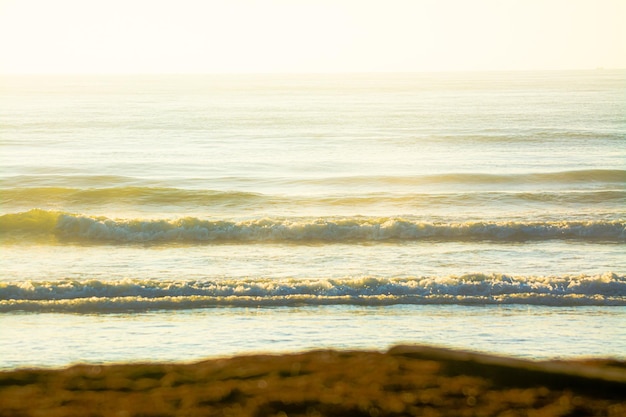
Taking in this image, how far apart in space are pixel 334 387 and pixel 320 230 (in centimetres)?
1413

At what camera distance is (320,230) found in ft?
68.8

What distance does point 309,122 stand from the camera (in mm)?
61938

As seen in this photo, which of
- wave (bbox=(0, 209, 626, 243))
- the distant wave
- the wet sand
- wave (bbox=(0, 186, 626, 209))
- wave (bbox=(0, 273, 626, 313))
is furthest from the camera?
the distant wave

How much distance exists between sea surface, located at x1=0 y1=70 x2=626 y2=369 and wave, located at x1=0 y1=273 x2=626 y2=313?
40mm

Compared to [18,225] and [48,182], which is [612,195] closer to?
[18,225]

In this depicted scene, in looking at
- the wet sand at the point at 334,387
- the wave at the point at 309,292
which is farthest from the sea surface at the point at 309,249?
the wet sand at the point at 334,387

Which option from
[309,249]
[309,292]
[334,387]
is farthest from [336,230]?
[334,387]

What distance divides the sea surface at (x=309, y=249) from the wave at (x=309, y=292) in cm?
4

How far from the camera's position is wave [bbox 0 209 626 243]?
20688mm

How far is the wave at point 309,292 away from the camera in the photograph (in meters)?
13.8

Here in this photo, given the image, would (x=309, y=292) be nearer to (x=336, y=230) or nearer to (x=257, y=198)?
(x=336, y=230)

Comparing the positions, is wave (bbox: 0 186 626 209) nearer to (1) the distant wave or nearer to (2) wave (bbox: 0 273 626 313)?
(1) the distant wave

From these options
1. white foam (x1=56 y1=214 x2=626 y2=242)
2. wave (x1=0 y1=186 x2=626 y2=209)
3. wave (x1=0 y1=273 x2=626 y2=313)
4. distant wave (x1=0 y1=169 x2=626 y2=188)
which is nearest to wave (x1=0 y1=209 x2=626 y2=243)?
white foam (x1=56 y1=214 x2=626 y2=242)

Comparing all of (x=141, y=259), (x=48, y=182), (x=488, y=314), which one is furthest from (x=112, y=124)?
(x=488, y=314)
